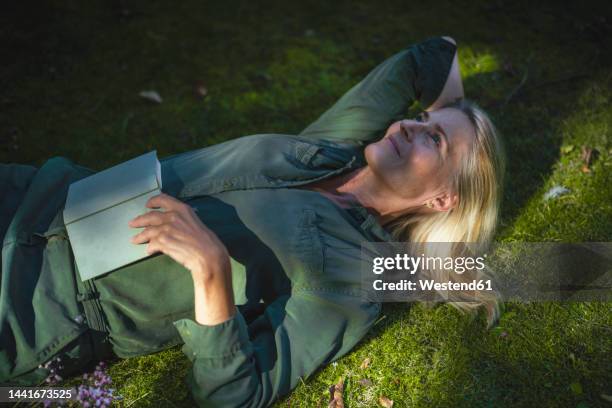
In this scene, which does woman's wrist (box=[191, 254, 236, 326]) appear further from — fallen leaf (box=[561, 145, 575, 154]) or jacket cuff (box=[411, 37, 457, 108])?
fallen leaf (box=[561, 145, 575, 154])

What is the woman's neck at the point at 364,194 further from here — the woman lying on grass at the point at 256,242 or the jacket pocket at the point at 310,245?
the jacket pocket at the point at 310,245

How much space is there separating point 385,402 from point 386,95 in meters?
1.98

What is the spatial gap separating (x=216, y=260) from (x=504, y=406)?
1669 millimetres

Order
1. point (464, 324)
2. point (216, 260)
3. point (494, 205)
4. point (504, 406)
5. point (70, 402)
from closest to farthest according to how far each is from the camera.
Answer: point (216, 260), point (70, 402), point (504, 406), point (464, 324), point (494, 205)

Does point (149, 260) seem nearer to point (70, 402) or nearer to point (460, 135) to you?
point (70, 402)

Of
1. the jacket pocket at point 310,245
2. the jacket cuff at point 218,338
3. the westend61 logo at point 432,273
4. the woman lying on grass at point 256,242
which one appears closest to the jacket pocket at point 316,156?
the woman lying on grass at point 256,242

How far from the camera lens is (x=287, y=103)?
4.75 m

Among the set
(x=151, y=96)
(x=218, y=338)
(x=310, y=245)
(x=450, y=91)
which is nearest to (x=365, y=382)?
(x=310, y=245)

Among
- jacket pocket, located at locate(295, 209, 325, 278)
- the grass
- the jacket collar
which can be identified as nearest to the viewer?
jacket pocket, located at locate(295, 209, 325, 278)

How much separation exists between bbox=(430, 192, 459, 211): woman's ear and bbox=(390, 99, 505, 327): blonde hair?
28mm

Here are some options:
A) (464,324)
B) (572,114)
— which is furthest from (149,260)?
(572,114)

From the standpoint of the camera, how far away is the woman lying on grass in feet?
8.08

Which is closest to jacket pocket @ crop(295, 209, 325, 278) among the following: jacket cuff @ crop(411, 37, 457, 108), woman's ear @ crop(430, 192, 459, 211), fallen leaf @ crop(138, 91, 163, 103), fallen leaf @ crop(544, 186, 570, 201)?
woman's ear @ crop(430, 192, 459, 211)

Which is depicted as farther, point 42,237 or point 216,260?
point 42,237
